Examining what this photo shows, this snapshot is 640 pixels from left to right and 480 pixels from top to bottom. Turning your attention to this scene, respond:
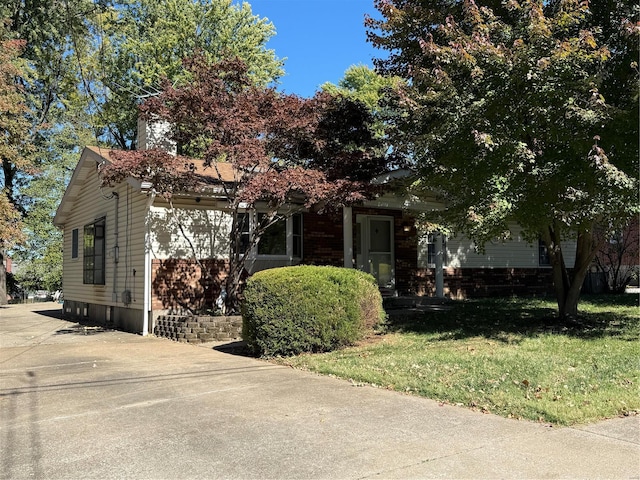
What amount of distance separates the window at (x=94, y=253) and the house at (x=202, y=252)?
3 centimetres

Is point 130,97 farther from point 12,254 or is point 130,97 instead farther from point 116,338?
point 116,338

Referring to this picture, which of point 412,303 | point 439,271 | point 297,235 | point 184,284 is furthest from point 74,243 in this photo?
point 439,271

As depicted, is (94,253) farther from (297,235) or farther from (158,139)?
(297,235)

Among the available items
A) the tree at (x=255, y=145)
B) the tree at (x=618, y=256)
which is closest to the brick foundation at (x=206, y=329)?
the tree at (x=255, y=145)

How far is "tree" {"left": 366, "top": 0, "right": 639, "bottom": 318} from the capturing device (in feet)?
27.6

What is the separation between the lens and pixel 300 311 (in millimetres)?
8789

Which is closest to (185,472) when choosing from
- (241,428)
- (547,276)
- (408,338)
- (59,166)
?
(241,428)

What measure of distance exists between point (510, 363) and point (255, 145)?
630cm

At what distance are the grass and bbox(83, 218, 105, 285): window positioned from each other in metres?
8.58

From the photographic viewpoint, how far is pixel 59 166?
3228 centimetres

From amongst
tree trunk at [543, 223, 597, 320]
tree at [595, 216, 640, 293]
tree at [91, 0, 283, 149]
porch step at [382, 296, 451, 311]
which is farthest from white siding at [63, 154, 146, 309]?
tree at [595, 216, 640, 293]

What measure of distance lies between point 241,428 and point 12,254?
35.1 meters

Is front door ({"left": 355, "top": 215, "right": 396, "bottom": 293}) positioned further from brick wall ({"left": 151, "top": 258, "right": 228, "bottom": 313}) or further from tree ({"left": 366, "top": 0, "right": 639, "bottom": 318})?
tree ({"left": 366, "top": 0, "right": 639, "bottom": 318})

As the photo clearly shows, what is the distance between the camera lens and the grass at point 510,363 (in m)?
5.66
